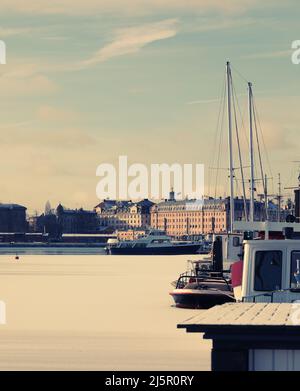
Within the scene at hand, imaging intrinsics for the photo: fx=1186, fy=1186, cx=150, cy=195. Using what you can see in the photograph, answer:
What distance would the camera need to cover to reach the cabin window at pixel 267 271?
922 inches

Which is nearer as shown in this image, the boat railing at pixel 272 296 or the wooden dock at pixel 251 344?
the wooden dock at pixel 251 344

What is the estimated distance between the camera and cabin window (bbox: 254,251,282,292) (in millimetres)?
23406

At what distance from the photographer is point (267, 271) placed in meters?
23.6

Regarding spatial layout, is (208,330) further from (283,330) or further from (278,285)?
(278,285)

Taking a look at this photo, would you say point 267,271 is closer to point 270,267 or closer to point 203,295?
point 270,267

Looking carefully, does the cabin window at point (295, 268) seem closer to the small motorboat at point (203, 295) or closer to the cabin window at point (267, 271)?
the cabin window at point (267, 271)

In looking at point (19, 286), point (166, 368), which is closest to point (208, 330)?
point (166, 368)

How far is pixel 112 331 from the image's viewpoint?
3281 centimetres

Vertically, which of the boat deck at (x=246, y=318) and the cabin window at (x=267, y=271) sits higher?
the cabin window at (x=267, y=271)

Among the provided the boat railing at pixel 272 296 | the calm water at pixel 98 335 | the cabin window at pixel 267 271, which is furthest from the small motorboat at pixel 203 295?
the boat railing at pixel 272 296

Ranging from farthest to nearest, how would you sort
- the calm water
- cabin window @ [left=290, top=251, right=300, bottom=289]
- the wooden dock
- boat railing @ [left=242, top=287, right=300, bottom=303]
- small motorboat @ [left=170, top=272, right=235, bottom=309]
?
small motorboat @ [left=170, top=272, right=235, bottom=309] < the calm water < cabin window @ [left=290, top=251, right=300, bottom=289] < boat railing @ [left=242, top=287, right=300, bottom=303] < the wooden dock
